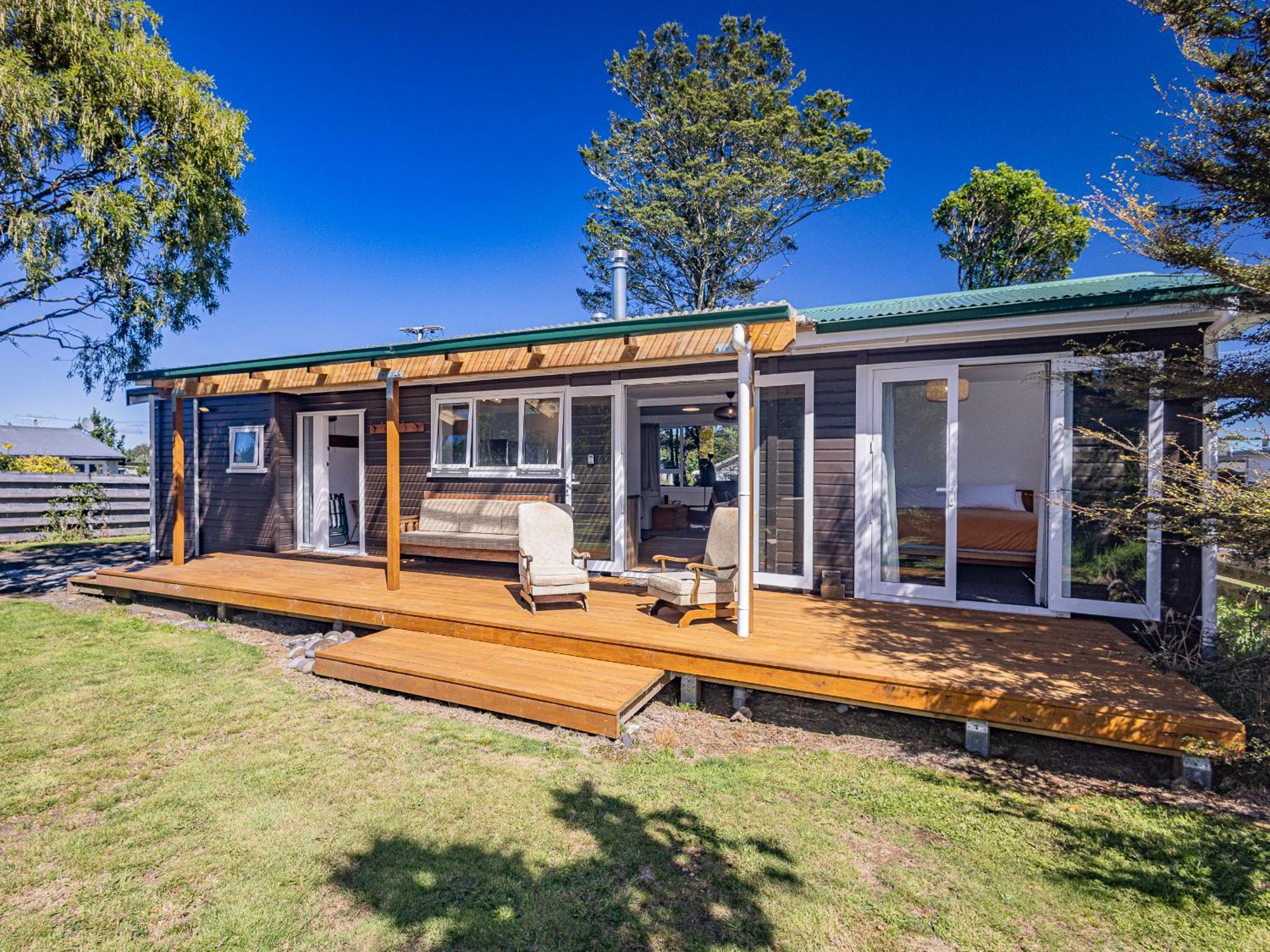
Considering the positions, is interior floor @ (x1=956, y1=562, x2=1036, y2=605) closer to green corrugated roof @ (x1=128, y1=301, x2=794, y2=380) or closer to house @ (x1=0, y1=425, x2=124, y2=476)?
green corrugated roof @ (x1=128, y1=301, x2=794, y2=380)

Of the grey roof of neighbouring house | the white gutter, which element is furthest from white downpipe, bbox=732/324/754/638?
the grey roof of neighbouring house

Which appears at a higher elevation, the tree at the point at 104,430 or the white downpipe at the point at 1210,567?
→ the tree at the point at 104,430

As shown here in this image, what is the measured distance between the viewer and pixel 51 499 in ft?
40.8

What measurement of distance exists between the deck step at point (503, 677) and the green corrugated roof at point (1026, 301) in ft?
11.4

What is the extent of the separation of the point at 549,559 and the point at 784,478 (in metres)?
2.43

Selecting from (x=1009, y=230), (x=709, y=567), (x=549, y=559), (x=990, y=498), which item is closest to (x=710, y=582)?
(x=709, y=567)

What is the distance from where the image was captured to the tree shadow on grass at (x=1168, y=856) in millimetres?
2254

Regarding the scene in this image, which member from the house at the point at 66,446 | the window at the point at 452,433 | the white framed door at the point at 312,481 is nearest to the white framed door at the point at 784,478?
the window at the point at 452,433

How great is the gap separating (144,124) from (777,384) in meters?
8.38

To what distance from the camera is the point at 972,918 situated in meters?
2.13

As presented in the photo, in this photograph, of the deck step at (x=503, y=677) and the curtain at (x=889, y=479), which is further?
the curtain at (x=889, y=479)

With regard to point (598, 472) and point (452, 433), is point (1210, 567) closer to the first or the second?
point (598, 472)

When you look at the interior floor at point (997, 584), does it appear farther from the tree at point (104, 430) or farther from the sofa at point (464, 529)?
the tree at point (104, 430)

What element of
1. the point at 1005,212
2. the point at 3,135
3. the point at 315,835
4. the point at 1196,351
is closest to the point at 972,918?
the point at 315,835
